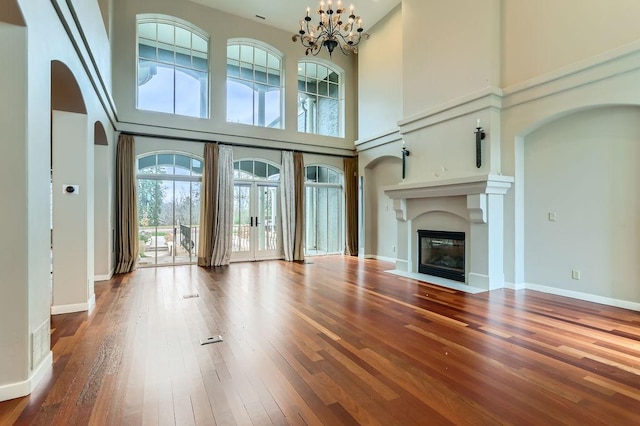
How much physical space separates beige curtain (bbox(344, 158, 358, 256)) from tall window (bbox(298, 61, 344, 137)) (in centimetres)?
130

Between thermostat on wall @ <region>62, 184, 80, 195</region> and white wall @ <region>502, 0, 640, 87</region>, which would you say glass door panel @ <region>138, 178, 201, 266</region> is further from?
white wall @ <region>502, 0, 640, 87</region>

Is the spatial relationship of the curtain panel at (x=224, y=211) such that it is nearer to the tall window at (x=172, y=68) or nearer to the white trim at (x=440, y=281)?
the tall window at (x=172, y=68)

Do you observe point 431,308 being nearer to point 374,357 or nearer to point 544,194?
point 374,357

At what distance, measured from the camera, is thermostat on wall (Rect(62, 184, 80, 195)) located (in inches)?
154

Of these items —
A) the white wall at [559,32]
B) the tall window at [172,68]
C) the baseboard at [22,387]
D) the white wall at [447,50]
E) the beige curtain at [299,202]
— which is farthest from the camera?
the beige curtain at [299,202]

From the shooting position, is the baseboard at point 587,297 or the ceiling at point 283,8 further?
the ceiling at point 283,8

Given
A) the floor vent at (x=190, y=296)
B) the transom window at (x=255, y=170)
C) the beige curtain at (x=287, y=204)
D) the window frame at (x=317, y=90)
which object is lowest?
the floor vent at (x=190, y=296)

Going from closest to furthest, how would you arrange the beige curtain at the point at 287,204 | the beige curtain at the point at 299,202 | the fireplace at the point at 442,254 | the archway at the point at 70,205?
the archway at the point at 70,205 → the fireplace at the point at 442,254 → the beige curtain at the point at 287,204 → the beige curtain at the point at 299,202

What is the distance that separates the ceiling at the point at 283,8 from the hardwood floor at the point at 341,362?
6.91 m

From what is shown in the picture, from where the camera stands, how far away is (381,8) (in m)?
7.94

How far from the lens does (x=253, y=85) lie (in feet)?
28.5

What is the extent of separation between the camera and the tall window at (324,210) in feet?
A: 30.9

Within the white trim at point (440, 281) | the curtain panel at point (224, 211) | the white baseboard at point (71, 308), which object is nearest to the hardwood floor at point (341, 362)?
the white baseboard at point (71, 308)

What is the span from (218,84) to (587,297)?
27.8ft
